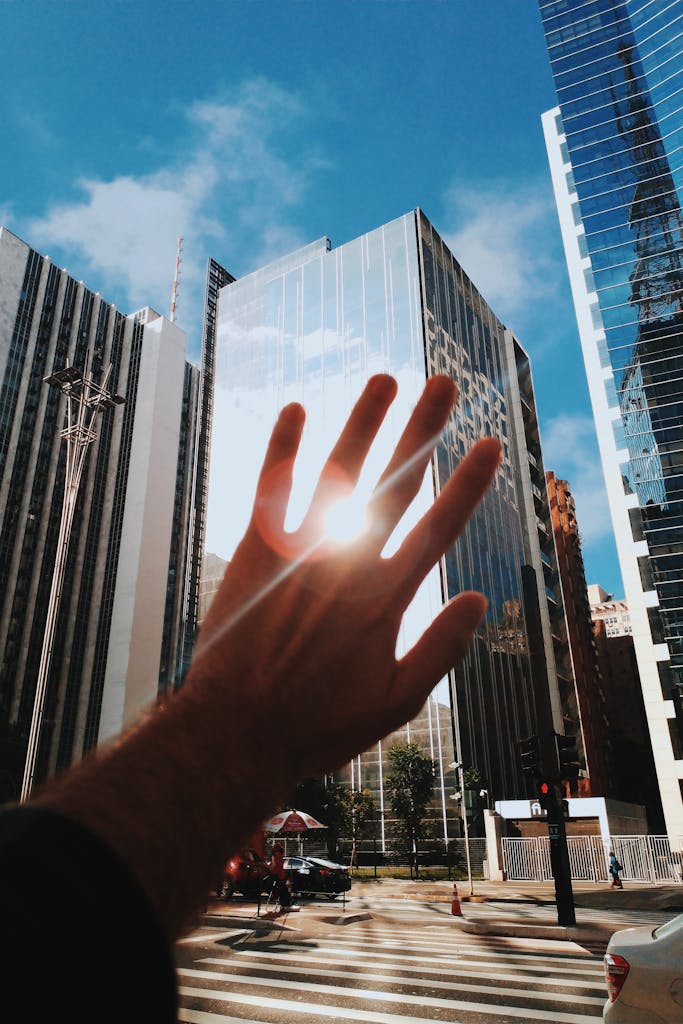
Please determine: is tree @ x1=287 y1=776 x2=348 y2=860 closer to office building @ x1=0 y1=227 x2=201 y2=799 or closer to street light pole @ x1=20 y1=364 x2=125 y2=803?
street light pole @ x1=20 y1=364 x2=125 y2=803

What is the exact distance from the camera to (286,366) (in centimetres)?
6353

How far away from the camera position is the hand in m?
1.23

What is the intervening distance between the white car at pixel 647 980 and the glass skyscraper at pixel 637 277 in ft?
154

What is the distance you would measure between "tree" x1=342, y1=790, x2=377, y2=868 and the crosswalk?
3093 cm

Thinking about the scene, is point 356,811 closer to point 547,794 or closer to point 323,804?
point 323,804

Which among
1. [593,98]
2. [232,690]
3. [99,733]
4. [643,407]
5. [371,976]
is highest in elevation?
[593,98]

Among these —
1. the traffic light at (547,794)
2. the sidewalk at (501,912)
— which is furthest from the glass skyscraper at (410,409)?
the traffic light at (547,794)

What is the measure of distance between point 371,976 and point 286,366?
5851 cm

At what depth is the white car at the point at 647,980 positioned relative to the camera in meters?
4.68

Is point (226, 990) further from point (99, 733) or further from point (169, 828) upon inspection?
point (99, 733)

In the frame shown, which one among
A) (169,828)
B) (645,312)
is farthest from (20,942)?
(645,312)

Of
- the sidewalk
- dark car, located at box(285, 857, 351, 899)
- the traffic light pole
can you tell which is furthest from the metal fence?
the traffic light pole

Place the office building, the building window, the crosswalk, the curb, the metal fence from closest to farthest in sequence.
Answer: the crosswalk
the curb
the metal fence
the building window
the office building

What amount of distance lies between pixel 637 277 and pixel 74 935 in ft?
212
